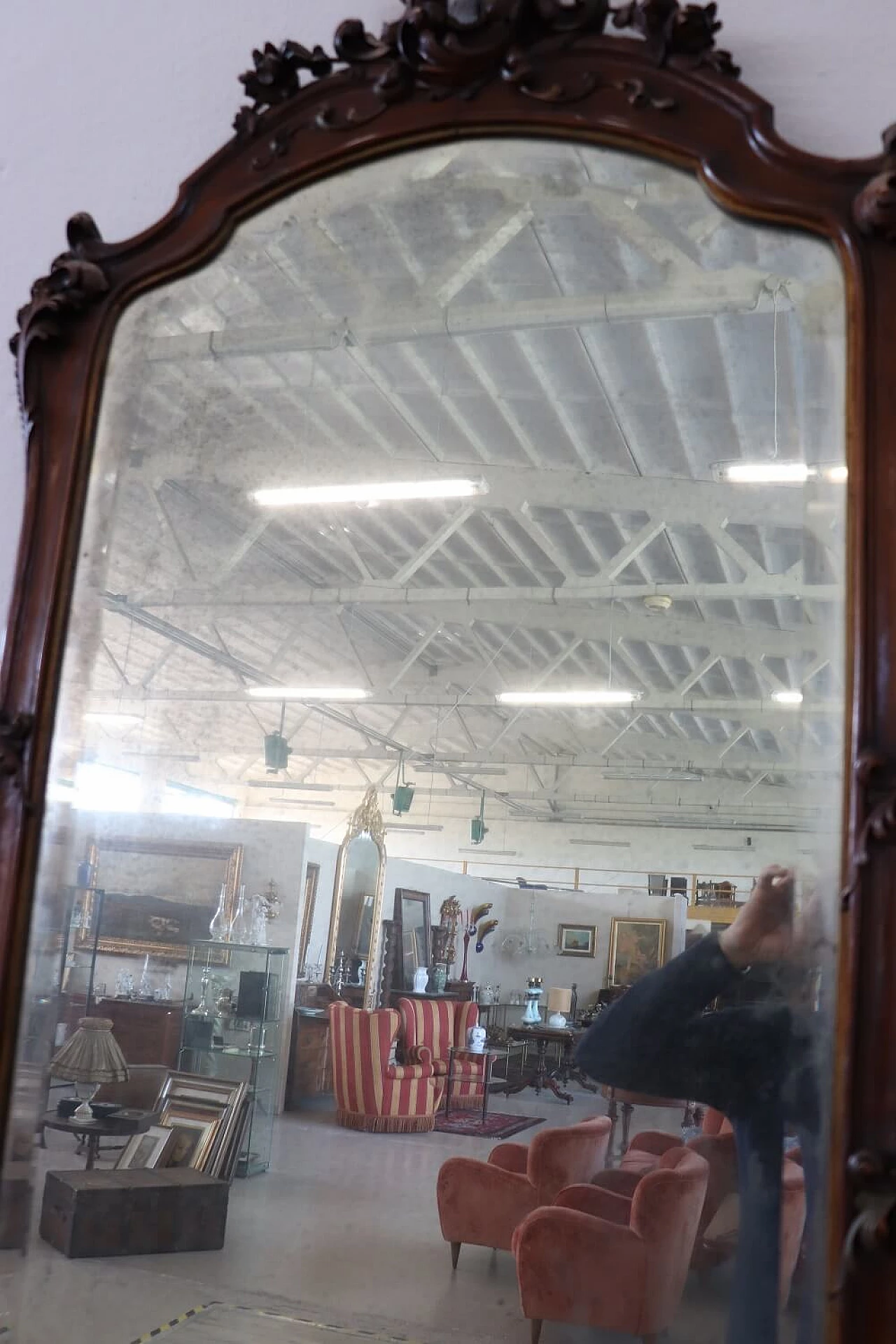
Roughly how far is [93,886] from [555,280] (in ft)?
3.56

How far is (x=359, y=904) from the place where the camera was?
1544mm

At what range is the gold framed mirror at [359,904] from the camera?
4.99 ft

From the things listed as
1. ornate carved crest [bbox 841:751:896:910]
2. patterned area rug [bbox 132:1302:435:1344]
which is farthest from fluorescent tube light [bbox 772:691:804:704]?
patterned area rug [bbox 132:1302:435:1344]

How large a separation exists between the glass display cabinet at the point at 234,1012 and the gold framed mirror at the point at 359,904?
0.30ft

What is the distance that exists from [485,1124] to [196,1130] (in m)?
0.41

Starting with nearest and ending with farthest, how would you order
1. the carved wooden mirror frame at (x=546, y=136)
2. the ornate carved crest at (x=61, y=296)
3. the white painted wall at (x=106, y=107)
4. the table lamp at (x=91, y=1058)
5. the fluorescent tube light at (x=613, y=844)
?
1. the carved wooden mirror frame at (x=546, y=136)
2. the fluorescent tube light at (x=613, y=844)
3. the table lamp at (x=91, y=1058)
4. the ornate carved crest at (x=61, y=296)
5. the white painted wall at (x=106, y=107)

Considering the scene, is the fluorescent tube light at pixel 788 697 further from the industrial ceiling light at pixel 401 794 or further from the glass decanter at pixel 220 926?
the glass decanter at pixel 220 926

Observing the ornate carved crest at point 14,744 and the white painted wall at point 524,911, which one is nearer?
the white painted wall at point 524,911

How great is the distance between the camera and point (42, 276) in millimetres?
1813

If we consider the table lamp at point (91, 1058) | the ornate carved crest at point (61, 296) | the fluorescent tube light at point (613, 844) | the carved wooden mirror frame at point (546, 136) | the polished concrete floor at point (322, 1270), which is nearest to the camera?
the carved wooden mirror frame at point (546, 136)

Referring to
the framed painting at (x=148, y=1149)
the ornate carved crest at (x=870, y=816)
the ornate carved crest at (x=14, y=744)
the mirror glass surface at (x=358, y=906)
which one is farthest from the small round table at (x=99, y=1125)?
the ornate carved crest at (x=870, y=816)

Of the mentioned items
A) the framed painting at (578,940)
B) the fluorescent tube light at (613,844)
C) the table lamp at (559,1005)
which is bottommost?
the table lamp at (559,1005)

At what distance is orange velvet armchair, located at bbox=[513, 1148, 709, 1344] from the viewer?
1257mm

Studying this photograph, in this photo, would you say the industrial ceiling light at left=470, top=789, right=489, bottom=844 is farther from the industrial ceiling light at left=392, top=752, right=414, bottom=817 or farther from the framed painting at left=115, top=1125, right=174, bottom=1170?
the framed painting at left=115, top=1125, right=174, bottom=1170
